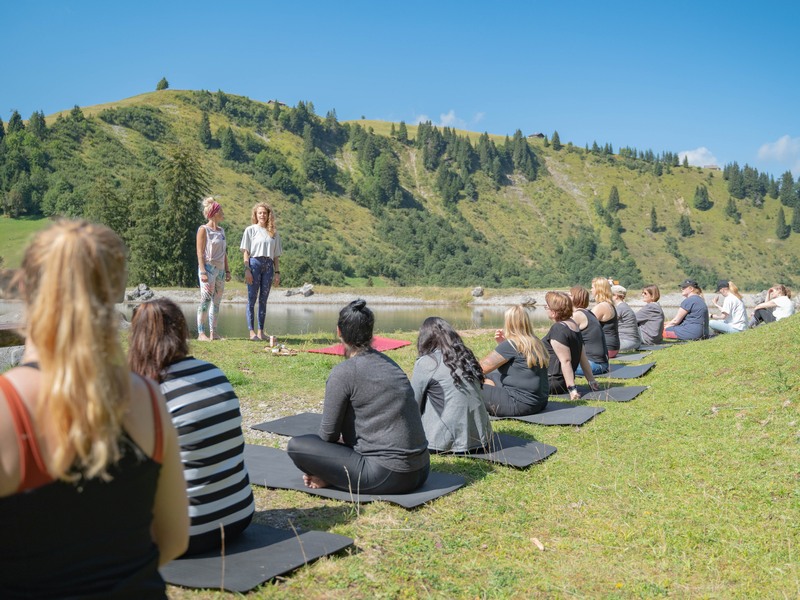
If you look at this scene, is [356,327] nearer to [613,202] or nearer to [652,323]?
[652,323]

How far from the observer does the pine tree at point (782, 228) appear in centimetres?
13475

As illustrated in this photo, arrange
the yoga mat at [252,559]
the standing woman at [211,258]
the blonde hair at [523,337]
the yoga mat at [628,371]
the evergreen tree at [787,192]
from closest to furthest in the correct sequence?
the yoga mat at [252,559]
the blonde hair at [523,337]
the yoga mat at [628,371]
the standing woman at [211,258]
the evergreen tree at [787,192]

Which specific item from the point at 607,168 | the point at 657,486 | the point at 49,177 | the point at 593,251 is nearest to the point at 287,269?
the point at 49,177

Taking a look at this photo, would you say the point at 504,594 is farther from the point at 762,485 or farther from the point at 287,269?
the point at 287,269

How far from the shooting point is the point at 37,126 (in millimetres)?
87000

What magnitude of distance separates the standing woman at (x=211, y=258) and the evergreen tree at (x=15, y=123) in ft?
305

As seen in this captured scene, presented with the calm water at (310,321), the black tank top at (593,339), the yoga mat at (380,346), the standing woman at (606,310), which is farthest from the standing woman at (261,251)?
the standing woman at (606,310)

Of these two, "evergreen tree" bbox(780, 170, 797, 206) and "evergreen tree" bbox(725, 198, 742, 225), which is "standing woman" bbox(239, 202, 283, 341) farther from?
"evergreen tree" bbox(780, 170, 797, 206)

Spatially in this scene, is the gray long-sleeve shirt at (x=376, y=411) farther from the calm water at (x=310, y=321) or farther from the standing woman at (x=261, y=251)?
the calm water at (x=310, y=321)

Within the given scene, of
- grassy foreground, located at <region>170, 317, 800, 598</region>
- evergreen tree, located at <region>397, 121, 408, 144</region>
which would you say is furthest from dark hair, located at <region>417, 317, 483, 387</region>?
evergreen tree, located at <region>397, 121, 408, 144</region>

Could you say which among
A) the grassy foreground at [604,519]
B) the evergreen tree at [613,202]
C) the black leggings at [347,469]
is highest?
the evergreen tree at [613,202]

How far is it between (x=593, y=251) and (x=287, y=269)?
3027 inches

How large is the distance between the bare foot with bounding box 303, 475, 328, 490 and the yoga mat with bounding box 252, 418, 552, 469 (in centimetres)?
161

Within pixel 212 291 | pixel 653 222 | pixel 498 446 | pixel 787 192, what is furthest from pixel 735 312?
pixel 787 192
